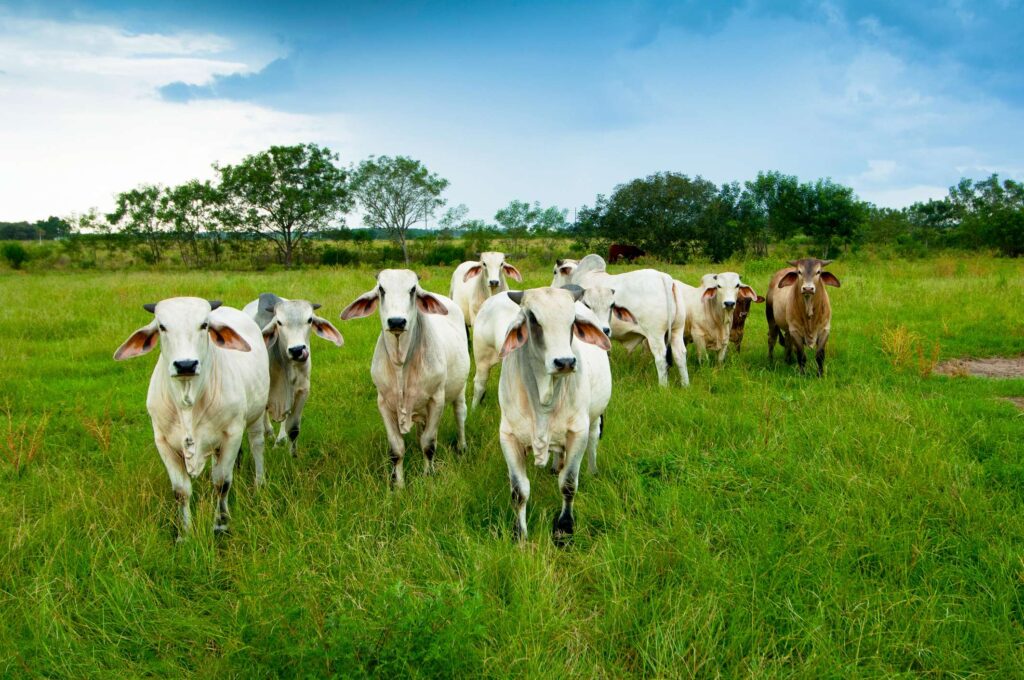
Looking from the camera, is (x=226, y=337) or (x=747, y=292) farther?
(x=747, y=292)

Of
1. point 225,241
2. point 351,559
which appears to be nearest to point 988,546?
point 351,559

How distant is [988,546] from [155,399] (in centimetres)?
502

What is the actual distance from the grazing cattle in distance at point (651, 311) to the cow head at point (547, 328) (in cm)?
397

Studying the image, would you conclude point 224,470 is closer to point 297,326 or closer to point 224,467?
point 224,467

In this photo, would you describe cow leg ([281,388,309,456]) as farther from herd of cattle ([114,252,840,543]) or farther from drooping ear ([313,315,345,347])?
drooping ear ([313,315,345,347])

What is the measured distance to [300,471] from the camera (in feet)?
16.6

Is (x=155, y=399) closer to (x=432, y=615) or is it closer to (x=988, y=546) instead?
(x=432, y=615)

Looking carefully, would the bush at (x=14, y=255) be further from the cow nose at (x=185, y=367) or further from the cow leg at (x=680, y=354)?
the cow nose at (x=185, y=367)

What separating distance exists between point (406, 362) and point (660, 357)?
Answer: 4.02 meters

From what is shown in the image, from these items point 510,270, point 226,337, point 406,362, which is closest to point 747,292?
point 510,270

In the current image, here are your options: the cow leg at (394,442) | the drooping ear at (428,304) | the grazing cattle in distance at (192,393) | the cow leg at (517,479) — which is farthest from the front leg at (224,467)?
the cow leg at (517,479)

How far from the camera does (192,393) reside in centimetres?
385

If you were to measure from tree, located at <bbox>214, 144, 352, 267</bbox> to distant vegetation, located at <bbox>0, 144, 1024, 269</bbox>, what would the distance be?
70 mm

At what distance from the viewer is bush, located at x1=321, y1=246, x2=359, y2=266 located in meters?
42.4
